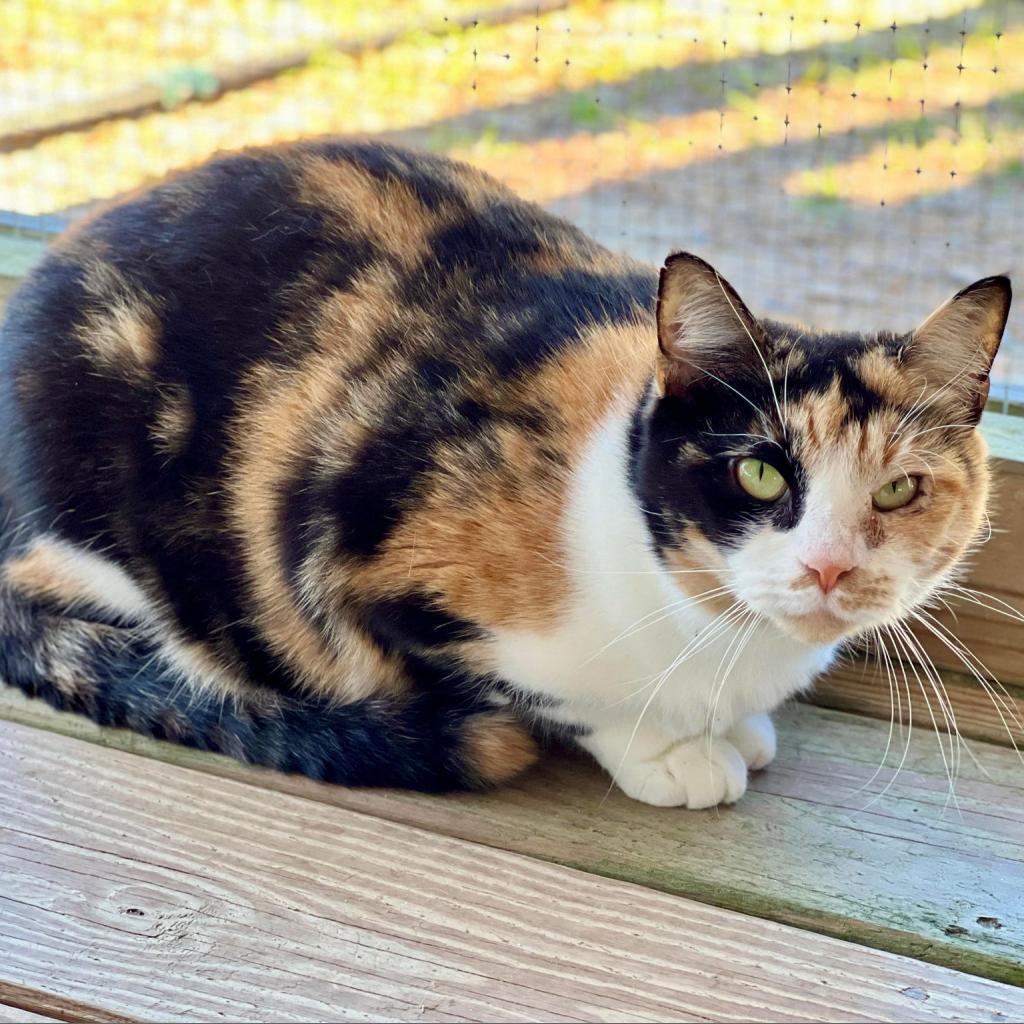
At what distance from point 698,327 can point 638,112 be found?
2.53 m

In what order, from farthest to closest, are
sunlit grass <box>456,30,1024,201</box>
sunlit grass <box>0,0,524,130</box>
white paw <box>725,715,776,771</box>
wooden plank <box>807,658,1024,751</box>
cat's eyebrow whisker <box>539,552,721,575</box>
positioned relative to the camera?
sunlit grass <box>0,0,524,130</box>, sunlit grass <box>456,30,1024,201</box>, wooden plank <box>807,658,1024,751</box>, white paw <box>725,715,776,771</box>, cat's eyebrow whisker <box>539,552,721,575</box>

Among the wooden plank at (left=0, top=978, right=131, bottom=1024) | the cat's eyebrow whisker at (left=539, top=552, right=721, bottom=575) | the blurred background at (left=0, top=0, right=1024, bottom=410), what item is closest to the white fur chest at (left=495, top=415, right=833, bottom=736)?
the cat's eyebrow whisker at (left=539, top=552, right=721, bottom=575)

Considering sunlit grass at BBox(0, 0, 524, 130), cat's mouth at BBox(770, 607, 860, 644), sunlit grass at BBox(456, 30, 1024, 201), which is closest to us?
cat's mouth at BBox(770, 607, 860, 644)

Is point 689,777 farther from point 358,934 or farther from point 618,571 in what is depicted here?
point 358,934

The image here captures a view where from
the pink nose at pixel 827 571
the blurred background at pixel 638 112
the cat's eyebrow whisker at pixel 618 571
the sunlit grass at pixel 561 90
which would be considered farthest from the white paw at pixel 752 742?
the sunlit grass at pixel 561 90

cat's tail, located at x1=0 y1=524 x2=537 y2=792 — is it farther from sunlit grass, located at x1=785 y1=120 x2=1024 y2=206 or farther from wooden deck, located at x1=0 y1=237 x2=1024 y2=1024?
sunlit grass, located at x1=785 y1=120 x2=1024 y2=206

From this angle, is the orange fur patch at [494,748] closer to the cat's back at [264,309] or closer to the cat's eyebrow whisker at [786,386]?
the cat's back at [264,309]

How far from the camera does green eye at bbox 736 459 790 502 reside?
4.77ft

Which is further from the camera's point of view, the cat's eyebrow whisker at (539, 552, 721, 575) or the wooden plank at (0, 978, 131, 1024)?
the cat's eyebrow whisker at (539, 552, 721, 575)

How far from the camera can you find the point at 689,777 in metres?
1.69

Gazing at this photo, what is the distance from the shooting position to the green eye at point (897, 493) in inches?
57.0

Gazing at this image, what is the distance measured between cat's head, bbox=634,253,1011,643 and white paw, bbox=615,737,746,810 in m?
0.28

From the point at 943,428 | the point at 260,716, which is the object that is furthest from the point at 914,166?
the point at 260,716

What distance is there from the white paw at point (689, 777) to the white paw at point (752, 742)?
0.19 ft
